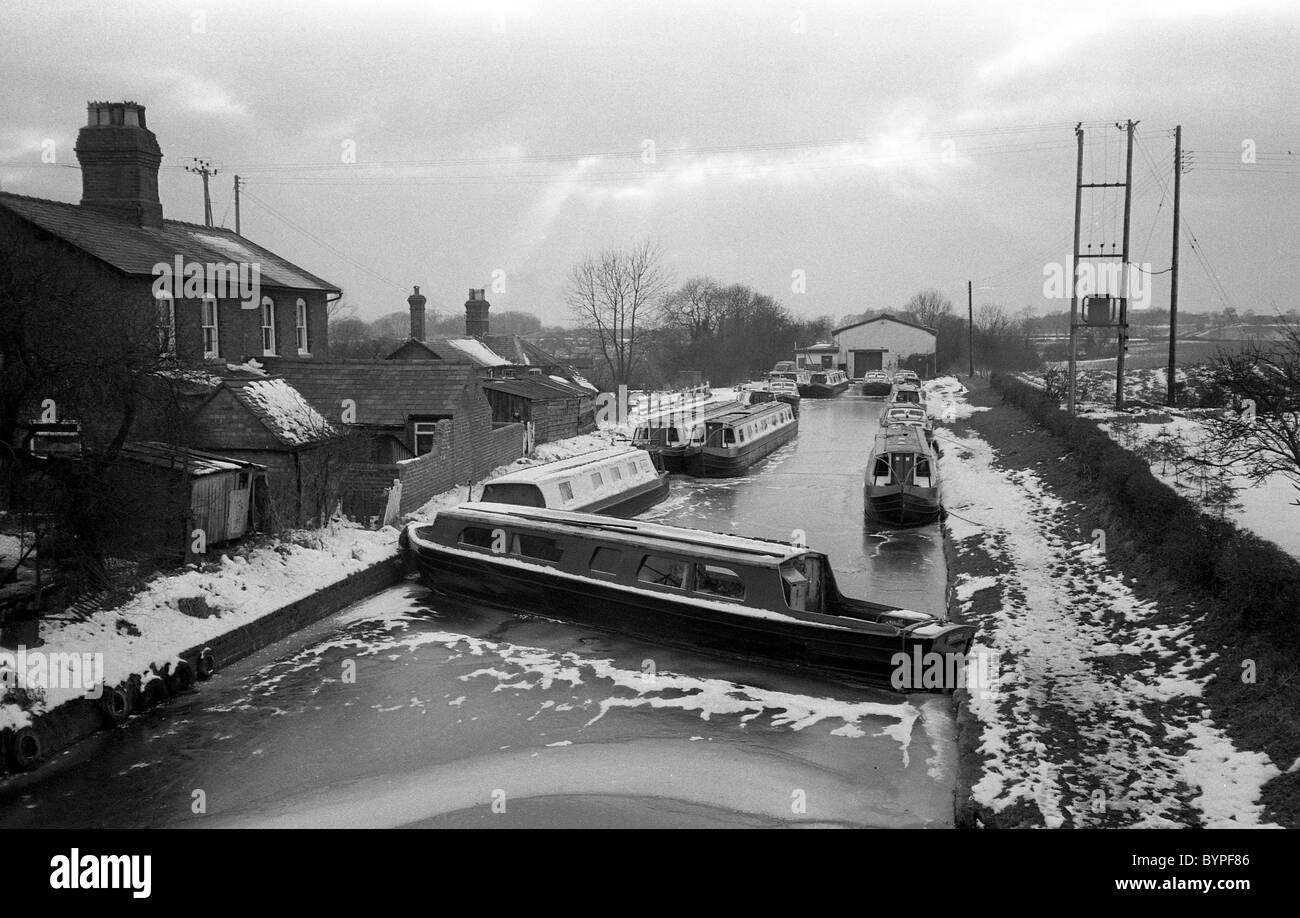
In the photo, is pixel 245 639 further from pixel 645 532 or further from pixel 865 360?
pixel 865 360

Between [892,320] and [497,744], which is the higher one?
[892,320]

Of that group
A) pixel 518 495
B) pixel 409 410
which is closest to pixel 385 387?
pixel 409 410

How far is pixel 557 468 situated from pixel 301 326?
1189 centimetres

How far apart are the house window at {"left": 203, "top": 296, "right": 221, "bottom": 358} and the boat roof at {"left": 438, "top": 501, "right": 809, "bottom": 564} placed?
10.3 meters

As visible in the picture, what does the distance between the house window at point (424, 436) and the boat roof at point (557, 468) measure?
6.99 ft

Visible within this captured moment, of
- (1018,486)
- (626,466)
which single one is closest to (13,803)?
(626,466)

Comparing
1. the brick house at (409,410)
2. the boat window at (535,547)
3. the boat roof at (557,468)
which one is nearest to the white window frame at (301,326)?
the brick house at (409,410)

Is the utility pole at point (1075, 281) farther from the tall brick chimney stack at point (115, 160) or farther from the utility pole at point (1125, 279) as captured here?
the tall brick chimney stack at point (115, 160)

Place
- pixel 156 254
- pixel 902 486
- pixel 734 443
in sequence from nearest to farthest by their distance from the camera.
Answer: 1. pixel 902 486
2. pixel 156 254
3. pixel 734 443

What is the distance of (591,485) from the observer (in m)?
20.3
